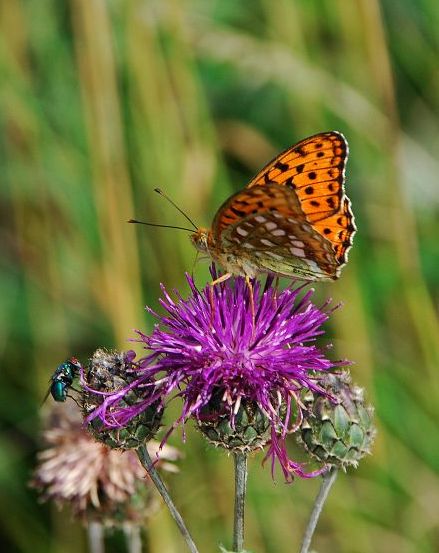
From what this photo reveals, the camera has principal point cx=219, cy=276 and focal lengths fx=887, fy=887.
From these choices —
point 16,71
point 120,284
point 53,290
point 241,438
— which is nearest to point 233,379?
point 241,438

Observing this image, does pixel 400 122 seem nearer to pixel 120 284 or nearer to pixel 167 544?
pixel 120 284

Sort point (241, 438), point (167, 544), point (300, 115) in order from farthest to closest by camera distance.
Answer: point (300, 115), point (167, 544), point (241, 438)

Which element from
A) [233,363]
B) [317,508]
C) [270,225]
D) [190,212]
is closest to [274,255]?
[270,225]

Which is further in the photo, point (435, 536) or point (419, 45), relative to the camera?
point (419, 45)

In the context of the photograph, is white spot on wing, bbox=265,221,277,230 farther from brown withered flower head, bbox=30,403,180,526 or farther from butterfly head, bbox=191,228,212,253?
brown withered flower head, bbox=30,403,180,526

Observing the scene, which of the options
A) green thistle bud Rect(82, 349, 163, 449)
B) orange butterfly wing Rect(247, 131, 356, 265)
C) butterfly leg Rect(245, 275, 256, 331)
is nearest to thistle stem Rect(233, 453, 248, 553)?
green thistle bud Rect(82, 349, 163, 449)

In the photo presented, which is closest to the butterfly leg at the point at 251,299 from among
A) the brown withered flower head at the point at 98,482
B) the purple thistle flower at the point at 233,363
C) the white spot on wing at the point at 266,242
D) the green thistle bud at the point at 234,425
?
the purple thistle flower at the point at 233,363
